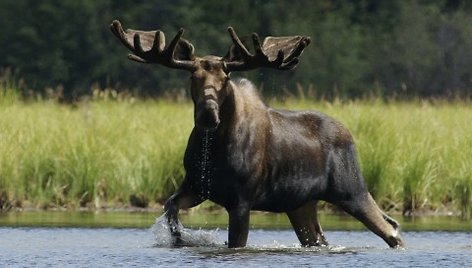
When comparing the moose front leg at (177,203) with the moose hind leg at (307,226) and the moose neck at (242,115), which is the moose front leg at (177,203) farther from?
the moose hind leg at (307,226)

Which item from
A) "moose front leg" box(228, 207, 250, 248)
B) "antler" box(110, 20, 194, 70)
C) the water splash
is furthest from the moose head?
the water splash

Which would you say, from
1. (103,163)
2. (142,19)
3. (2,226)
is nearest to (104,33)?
(142,19)

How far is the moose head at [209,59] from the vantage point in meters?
13.7

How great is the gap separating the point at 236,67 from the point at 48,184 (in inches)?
256

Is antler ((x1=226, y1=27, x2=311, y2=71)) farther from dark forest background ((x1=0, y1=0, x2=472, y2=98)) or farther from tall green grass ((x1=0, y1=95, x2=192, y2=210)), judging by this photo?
dark forest background ((x1=0, y1=0, x2=472, y2=98))

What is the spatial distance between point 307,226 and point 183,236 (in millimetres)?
1408

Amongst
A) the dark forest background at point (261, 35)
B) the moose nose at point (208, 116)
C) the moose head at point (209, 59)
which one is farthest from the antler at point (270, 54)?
the dark forest background at point (261, 35)

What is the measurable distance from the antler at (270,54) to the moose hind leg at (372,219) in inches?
57.9

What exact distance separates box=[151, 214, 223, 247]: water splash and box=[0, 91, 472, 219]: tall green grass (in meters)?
5.33

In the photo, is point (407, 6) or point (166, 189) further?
point (407, 6)

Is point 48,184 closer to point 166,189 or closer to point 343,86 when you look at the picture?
point 166,189

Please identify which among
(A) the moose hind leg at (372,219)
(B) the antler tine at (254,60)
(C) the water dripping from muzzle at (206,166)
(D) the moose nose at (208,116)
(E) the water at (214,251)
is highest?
(B) the antler tine at (254,60)

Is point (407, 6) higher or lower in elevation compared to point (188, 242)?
higher

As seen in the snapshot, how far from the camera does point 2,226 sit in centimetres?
1700
